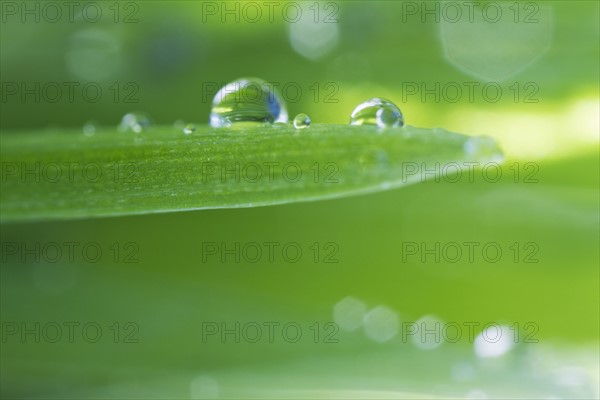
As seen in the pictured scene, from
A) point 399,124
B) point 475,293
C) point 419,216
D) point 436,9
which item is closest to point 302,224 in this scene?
point 419,216

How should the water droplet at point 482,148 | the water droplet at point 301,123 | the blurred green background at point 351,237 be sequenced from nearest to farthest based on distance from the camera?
the water droplet at point 482,148 → the water droplet at point 301,123 → the blurred green background at point 351,237

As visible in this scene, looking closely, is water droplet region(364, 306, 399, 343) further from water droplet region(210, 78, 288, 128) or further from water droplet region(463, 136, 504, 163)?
water droplet region(463, 136, 504, 163)

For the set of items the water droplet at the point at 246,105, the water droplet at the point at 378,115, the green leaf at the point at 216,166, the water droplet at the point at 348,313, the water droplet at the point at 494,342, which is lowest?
the water droplet at the point at 494,342

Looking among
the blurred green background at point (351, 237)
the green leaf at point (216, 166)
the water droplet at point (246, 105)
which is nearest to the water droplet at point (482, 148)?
the green leaf at point (216, 166)

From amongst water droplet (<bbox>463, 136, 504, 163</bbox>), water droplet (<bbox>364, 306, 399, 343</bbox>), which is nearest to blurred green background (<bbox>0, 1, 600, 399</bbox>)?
water droplet (<bbox>364, 306, 399, 343</bbox>)

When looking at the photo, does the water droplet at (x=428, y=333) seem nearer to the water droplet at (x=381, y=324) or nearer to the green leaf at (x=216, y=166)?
the water droplet at (x=381, y=324)

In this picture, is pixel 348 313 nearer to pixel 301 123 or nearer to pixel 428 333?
pixel 428 333
